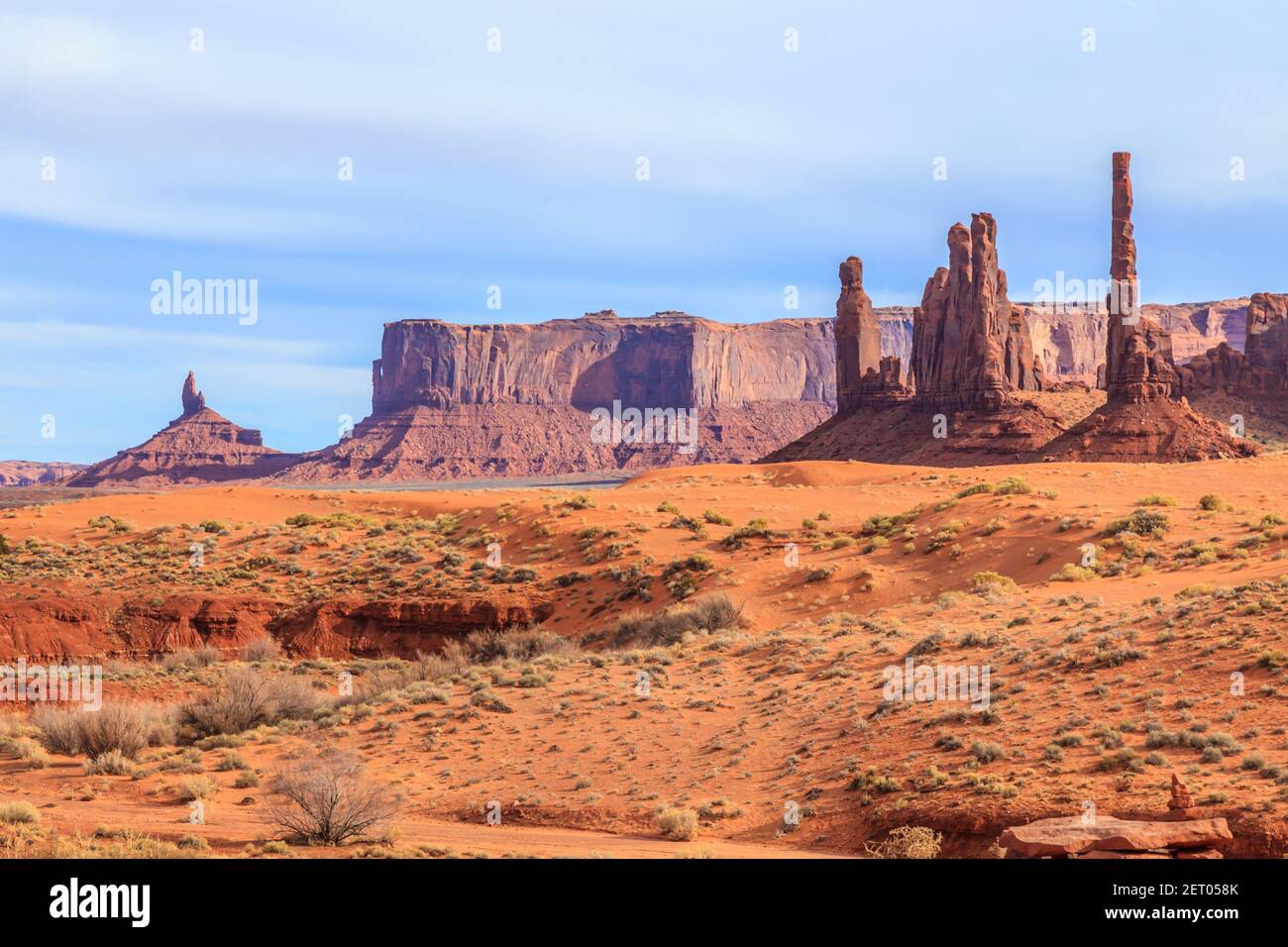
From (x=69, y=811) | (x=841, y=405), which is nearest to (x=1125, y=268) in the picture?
(x=841, y=405)

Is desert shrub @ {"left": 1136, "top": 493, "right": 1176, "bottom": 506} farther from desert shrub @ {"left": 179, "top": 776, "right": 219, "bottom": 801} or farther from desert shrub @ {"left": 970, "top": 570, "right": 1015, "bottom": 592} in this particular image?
desert shrub @ {"left": 179, "top": 776, "right": 219, "bottom": 801}

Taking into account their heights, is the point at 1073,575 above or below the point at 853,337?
below

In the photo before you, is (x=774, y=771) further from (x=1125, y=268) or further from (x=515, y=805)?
(x=1125, y=268)

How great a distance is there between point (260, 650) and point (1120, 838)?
2464 centimetres

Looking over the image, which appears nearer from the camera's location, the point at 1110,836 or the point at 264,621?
the point at 1110,836

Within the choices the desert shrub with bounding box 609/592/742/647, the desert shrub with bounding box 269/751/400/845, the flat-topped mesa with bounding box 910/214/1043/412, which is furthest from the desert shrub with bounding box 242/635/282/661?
the flat-topped mesa with bounding box 910/214/1043/412

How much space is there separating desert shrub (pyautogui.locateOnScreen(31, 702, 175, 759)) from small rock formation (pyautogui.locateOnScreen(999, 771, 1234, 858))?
13507 millimetres

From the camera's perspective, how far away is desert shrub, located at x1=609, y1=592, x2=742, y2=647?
28.9m

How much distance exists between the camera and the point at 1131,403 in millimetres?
81062

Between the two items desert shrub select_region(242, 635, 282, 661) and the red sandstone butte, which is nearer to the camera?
desert shrub select_region(242, 635, 282, 661)

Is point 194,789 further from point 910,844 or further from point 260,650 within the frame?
point 260,650

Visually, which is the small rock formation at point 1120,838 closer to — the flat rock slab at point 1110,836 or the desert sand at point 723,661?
the flat rock slab at point 1110,836

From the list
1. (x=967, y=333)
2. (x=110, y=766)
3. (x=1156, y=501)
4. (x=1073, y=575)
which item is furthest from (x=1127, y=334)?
(x=110, y=766)

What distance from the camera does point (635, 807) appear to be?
1655 centimetres
